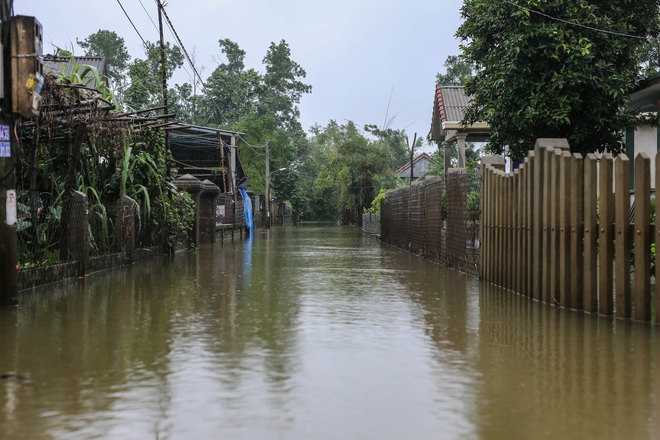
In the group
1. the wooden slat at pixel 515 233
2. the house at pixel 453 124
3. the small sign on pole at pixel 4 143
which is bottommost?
the wooden slat at pixel 515 233

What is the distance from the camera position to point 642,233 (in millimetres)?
8398

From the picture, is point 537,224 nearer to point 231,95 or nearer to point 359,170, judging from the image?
point 359,170

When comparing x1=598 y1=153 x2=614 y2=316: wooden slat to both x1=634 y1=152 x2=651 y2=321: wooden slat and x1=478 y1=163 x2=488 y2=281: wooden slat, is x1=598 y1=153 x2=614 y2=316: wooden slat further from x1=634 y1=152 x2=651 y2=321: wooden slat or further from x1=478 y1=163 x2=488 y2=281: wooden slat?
x1=478 y1=163 x2=488 y2=281: wooden slat

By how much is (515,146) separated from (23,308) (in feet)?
37.5

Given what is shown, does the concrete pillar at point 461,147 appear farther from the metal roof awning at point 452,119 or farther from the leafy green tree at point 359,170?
the leafy green tree at point 359,170

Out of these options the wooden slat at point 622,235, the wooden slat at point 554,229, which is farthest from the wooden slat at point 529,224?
the wooden slat at point 622,235

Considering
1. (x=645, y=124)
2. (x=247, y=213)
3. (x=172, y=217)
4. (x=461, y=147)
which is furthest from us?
(x=247, y=213)

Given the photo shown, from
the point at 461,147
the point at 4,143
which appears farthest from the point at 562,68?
the point at 4,143

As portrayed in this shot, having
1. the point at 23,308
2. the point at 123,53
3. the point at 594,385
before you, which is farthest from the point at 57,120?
the point at 123,53

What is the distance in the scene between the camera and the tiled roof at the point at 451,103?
28312 millimetres

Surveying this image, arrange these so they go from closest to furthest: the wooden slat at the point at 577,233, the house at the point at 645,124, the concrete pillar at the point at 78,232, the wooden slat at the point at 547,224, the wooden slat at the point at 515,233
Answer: the wooden slat at the point at 577,233
the wooden slat at the point at 547,224
the wooden slat at the point at 515,233
the concrete pillar at the point at 78,232
the house at the point at 645,124

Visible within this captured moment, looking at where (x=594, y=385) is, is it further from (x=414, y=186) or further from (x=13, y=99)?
(x=414, y=186)

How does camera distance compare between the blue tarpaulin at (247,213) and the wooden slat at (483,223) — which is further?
the blue tarpaulin at (247,213)

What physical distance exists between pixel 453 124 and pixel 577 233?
59.2ft
